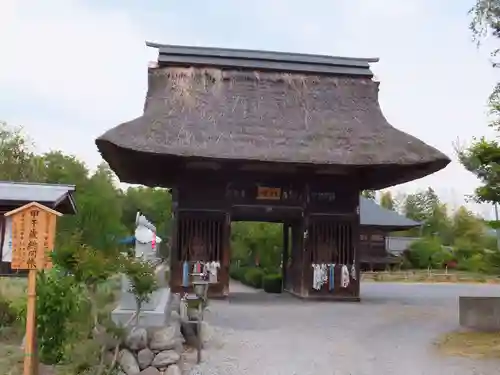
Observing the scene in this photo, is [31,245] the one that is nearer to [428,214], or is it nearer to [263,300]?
[263,300]

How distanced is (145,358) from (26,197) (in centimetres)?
891

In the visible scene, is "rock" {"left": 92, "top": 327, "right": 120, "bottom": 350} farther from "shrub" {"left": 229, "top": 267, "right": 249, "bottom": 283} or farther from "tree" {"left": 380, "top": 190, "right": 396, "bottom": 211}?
"tree" {"left": 380, "top": 190, "right": 396, "bottom": 211}

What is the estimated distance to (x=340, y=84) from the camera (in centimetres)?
1623

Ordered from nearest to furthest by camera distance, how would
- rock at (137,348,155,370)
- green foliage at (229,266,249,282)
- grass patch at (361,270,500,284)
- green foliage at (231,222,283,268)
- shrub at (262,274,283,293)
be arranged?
rock at (137,348,155,370) → shrub at (262,274,283,293) → green foliage at (229,266,249,282) → green foliage at (231,222,283,268) → grass patch at (361,270,500,284)

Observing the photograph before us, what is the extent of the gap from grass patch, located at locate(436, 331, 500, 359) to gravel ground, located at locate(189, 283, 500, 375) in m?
0.23

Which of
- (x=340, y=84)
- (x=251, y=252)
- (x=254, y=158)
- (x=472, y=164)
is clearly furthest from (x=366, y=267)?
(x=472, y=164)

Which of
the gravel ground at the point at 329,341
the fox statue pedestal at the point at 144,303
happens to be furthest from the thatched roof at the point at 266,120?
the fox statue pedestal at the point at 144,303

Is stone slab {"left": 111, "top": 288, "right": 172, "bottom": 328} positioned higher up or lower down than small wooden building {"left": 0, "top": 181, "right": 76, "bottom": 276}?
lower down

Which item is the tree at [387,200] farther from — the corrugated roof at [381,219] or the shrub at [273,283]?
the shrub at [273,283]

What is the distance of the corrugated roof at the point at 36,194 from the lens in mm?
14375

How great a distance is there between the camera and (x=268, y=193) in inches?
589

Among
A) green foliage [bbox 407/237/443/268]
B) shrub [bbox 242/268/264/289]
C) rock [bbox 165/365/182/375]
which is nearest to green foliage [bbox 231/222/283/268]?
shrub [bbox 242/268/264/289]

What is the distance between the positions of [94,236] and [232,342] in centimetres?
1987

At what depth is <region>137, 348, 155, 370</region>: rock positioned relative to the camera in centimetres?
702
